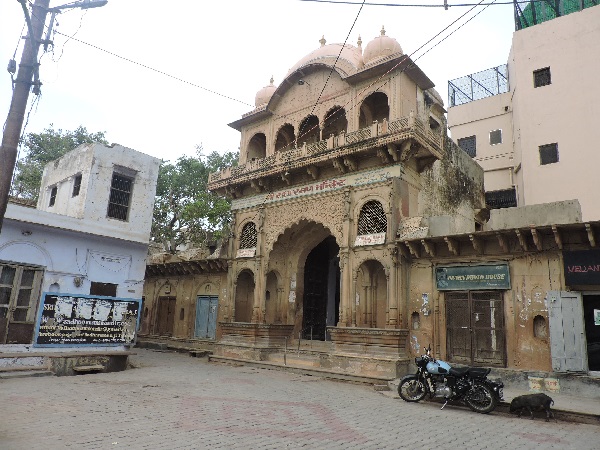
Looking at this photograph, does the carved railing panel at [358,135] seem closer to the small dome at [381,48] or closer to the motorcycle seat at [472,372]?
the small dome at [381,48]

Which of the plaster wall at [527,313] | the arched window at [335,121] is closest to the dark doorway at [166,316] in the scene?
the arched window at [335,121]

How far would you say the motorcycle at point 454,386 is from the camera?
29.0 feet

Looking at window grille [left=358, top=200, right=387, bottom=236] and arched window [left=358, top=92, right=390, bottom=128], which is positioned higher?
arched window [left=358, top=92, right=390, bottom=128]

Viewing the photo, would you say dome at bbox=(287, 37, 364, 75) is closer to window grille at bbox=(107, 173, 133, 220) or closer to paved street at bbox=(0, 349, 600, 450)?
window grille at bbox=(107, 173, 133, 220)

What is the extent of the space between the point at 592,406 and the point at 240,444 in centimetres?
761

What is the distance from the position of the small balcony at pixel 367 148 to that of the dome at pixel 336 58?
2870 mm

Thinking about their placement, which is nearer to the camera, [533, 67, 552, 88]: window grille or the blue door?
the blue door

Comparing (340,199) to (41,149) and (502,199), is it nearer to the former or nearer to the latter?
(502,199)

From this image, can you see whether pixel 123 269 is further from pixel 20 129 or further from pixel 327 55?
pixel 327 55

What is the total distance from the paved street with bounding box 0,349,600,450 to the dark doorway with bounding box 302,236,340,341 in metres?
7.47

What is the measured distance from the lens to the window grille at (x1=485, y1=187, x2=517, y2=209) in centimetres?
2395

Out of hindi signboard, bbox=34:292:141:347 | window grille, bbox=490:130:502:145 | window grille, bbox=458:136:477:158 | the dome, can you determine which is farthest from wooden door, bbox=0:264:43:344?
window grille, bbox=490:130:502:145

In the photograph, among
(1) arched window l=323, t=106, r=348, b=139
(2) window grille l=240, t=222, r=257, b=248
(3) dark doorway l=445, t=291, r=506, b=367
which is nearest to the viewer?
(3) dark doorway l=445, t=291, r=506, b=367

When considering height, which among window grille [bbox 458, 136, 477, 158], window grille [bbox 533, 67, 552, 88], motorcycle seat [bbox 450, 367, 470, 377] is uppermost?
window grille [bbox 533, 67, 552, 88]
